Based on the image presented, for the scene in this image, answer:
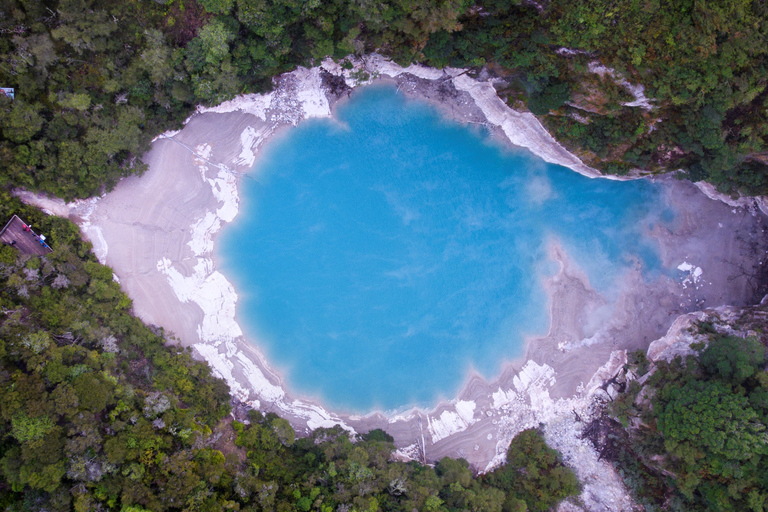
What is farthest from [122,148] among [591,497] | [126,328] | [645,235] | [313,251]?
[591,497]

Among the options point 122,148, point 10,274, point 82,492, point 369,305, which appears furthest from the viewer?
point 369,305

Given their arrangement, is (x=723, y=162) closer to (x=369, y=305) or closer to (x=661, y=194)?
(x=661, y=194)

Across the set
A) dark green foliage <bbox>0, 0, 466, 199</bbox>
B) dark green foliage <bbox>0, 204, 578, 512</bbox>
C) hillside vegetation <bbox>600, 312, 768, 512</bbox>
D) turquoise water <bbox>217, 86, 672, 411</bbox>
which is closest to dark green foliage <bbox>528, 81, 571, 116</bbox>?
turquoise water <bbox>217, 86, 672, 411</bbox>

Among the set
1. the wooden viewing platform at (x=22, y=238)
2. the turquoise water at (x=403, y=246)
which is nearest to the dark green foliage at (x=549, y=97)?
the turquoise water at (x=403, y=246)

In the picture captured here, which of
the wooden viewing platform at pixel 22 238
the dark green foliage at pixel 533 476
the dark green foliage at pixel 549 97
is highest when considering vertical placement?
the dark green foliage at pixel 549 97

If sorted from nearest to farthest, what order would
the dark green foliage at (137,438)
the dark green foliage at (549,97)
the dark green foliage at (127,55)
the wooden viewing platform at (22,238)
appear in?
the dark green foliage at (137,438)
the dark green foliage at (127,55)
the dark green foliage at (549,97)
the wooden viewing platform at (22,238)

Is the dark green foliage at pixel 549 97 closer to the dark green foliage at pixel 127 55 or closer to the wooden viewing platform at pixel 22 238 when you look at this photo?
the dark green foliage at pixel 127 55
